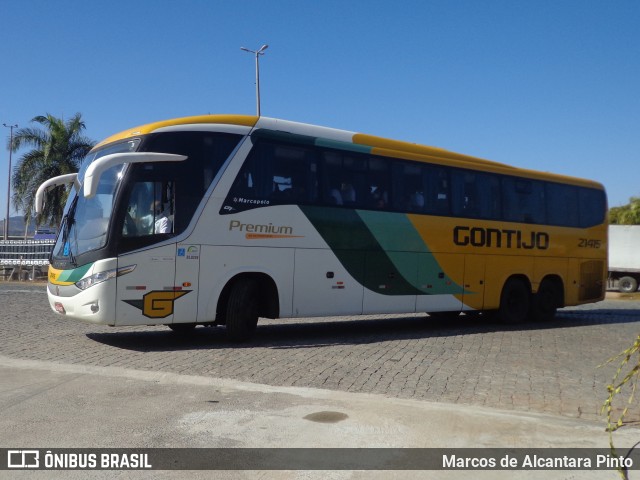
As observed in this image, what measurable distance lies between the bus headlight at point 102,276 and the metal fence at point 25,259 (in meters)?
33.0

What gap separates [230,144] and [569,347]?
710 cm

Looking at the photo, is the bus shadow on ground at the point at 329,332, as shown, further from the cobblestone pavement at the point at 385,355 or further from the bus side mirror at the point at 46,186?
the bus side mirror at the point at 46,186

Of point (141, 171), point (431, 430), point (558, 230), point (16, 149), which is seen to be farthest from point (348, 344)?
point (16, 149)

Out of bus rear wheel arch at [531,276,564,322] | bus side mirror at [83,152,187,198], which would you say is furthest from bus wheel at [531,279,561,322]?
bus side mirror at [83,152,187,198]

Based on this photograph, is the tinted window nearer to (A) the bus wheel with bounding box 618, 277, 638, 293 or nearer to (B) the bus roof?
(B) the bus roof

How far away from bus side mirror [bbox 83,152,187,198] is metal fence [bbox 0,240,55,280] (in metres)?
33.3

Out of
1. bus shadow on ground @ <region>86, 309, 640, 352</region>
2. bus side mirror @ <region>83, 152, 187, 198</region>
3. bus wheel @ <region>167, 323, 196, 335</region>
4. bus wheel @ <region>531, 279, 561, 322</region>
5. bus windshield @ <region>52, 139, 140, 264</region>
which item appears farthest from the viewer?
bus wheel @ <region>531, 279, 561, 322</region>

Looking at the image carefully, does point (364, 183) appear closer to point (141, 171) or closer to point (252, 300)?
point (252, 300)

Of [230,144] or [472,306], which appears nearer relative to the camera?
[230,144]

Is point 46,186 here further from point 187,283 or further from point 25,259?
point 25,259

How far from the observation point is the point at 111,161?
10109 mm

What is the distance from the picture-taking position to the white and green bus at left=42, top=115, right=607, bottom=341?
1052 centimetres

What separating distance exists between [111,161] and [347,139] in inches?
190

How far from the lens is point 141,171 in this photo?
1059cm
